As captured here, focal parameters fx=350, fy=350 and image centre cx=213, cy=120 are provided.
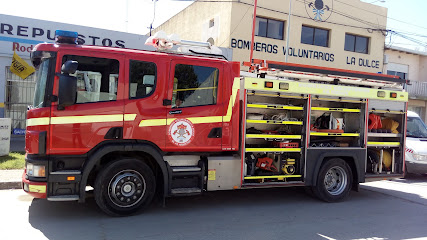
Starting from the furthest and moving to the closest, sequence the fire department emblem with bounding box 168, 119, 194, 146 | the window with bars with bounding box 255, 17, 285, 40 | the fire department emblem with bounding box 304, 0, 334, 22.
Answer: the fire department emblem with bounding box 304, 0, 334, 22, the window with bars with bounding box 255, 17, 285, 40, the fire department emblem with bounding box 168, 119, 194, 146

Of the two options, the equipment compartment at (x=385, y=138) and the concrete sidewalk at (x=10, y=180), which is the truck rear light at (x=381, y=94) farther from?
the concrete sidewalk at (x=10, y=180)

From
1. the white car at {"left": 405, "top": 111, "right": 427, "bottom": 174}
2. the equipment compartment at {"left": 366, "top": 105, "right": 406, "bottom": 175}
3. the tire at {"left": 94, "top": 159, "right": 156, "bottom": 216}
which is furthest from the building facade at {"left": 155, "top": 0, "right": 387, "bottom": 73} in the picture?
the tire at {"left": 94, "top": 159, "right": 156, "bottom": 216}

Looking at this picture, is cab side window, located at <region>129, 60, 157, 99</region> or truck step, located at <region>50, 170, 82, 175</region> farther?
cab side window, located at <region>129, 60, 157, 99</region>

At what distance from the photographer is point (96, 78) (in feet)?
17.5

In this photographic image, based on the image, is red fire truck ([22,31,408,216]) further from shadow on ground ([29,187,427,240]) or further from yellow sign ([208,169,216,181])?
shadow on ground ([29,187,427,240])

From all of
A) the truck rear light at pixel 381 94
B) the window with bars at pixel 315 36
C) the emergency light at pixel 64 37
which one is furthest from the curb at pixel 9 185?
the window with bars at pixel 315 36

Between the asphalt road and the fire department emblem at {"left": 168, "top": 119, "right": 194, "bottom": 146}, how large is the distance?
125 cm

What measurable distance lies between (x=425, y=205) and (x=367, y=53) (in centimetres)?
1852

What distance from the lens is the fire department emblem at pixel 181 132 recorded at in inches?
225

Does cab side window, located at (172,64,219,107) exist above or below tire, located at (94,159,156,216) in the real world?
above

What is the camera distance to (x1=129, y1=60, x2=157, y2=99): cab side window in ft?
18.1

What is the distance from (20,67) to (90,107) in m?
9.22

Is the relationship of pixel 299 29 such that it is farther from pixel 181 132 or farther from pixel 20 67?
pixel 181 132

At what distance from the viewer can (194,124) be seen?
5863mm
